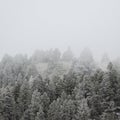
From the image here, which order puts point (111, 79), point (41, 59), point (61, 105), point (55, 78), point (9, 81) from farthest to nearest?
point (41, 59) → point (9, 81) → point (55, 78) → point (111, 79) → point (61, 105)

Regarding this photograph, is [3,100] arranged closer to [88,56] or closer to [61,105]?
[61,105]

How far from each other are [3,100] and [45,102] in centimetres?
1095

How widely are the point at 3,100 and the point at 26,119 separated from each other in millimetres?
7571

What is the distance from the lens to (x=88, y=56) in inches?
4653

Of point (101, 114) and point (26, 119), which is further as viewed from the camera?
point (26, 119)

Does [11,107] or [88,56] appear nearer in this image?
[11,107]

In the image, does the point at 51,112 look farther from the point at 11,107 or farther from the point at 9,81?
the point at 9,81

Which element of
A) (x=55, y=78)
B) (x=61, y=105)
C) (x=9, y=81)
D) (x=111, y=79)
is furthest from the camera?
(x=9, y=81)

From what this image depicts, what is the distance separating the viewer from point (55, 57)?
11475cm

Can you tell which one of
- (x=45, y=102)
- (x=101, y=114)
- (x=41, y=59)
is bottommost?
(x=101, y=114)

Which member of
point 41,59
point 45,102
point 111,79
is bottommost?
point 45,102

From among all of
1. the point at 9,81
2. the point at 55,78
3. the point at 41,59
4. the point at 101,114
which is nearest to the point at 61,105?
the point at 101,114

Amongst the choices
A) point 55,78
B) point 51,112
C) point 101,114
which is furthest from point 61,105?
point 55,78

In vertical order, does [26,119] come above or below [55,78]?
below
